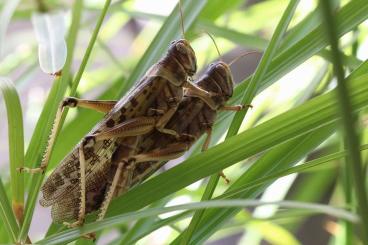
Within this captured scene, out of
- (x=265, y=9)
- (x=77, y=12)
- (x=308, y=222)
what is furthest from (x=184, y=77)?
(x=308, y=222)

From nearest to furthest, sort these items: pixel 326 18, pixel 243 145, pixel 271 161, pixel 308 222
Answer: pixel 326 18
pixel 243 145
pixel 271 161
pixel 308 222

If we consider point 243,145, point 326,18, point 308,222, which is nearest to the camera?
point 326,18

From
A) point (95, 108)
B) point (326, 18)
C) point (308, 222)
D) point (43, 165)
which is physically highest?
point (308, 222)

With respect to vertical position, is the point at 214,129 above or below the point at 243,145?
above

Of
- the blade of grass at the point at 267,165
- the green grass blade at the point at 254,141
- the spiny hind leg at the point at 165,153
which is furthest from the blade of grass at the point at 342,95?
the spiny hind leg at the point at 165,153

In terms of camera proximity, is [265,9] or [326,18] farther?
[265,9]

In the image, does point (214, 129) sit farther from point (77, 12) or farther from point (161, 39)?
point (77, 12)

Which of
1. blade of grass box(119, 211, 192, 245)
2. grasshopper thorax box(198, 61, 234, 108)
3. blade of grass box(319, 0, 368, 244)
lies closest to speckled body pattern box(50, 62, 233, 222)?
grasshopper thorax box(198, 61, 234, 108)

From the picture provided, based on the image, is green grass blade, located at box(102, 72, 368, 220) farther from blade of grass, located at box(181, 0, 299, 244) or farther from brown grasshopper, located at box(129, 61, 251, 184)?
brown grasshopper, located at box(129, 61, 251, 184)
